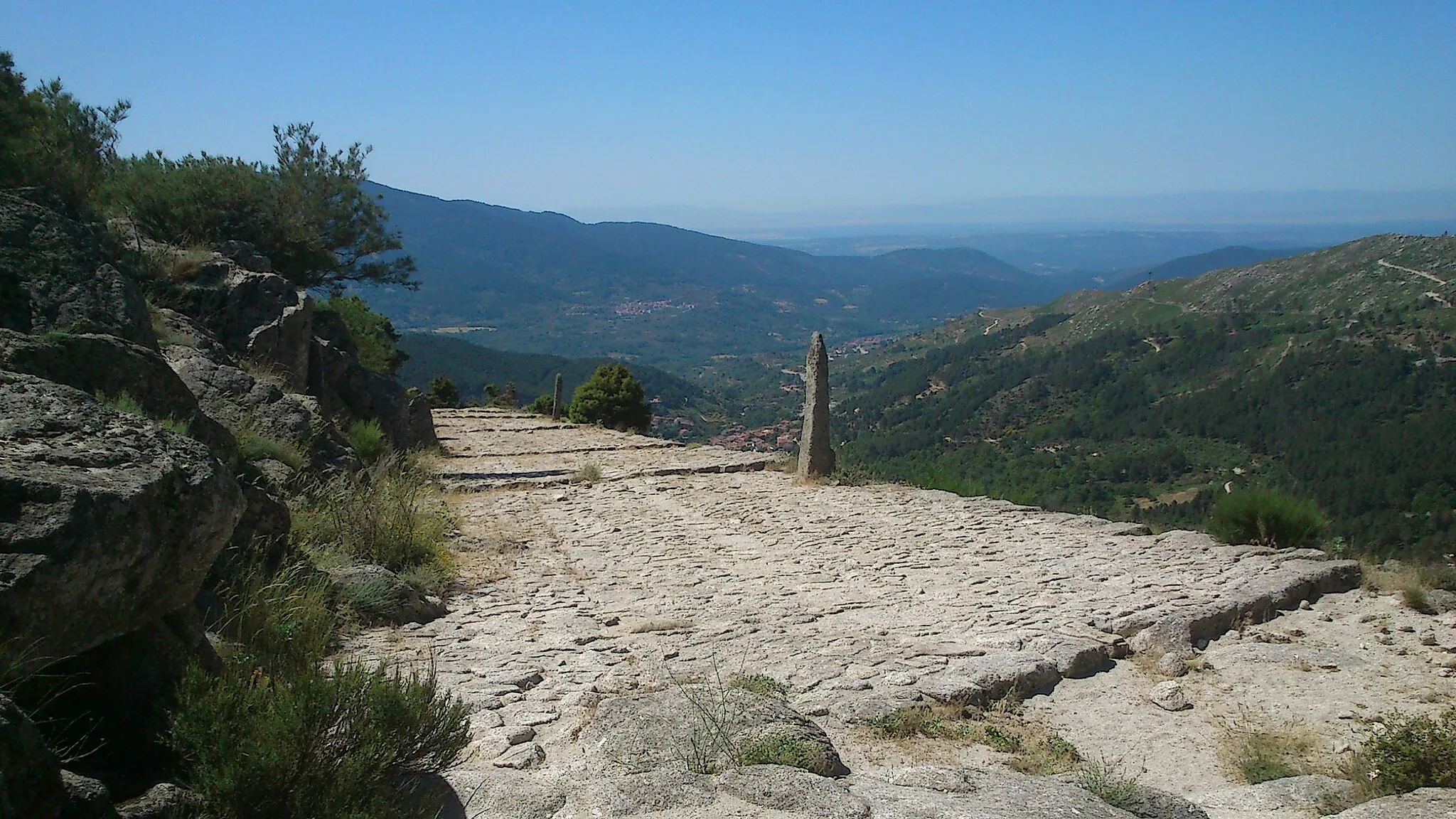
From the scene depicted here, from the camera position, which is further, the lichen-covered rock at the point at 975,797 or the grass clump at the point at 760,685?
the grass clump at the point at 760,685

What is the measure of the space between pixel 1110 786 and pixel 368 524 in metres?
6.26

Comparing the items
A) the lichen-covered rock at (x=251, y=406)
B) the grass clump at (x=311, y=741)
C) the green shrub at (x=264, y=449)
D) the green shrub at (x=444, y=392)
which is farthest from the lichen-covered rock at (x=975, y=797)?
the green shrub at (x=444, y=392)

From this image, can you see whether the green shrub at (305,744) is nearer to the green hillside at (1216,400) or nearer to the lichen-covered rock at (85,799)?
the lichen-covered rock at (85,799)

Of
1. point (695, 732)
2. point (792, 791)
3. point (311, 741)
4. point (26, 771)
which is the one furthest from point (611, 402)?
point (26, 771)

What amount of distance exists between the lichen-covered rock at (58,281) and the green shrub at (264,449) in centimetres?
106

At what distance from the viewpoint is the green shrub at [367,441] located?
488 inches

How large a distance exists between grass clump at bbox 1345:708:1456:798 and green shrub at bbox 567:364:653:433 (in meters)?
24.9

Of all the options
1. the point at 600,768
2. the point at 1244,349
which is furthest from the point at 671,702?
the point at 1244,349

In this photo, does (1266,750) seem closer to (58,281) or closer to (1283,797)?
(1283,797)

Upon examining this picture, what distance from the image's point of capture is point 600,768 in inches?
163

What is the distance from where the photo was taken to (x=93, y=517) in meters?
3.12

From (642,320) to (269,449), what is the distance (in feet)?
589

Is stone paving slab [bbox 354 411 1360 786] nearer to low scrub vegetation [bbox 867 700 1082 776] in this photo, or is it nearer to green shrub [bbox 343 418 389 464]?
low scrub vegetation [bbox 867 700 1082 776]

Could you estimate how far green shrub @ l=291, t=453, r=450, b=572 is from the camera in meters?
7.57
